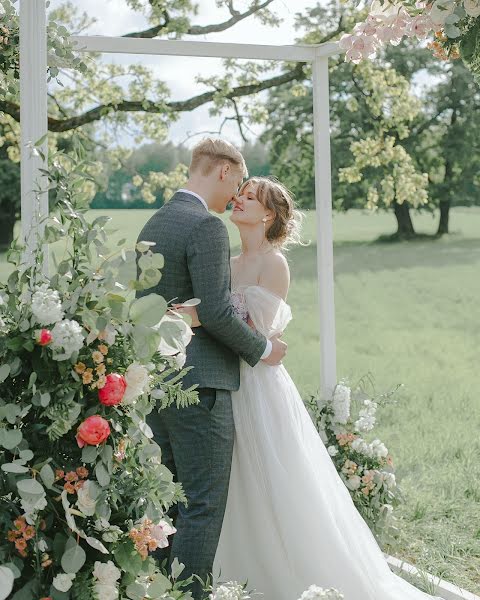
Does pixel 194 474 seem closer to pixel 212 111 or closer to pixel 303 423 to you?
pixel 303 423

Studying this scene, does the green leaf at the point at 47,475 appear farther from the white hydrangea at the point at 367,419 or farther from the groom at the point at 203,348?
the white hydrangea at the point at 367,419

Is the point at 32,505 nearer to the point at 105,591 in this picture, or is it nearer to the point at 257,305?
the point at 105,591

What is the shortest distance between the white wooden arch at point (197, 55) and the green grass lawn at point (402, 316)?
5.65 m

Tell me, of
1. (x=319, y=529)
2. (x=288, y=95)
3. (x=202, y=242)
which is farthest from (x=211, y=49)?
(x=288, y=95)

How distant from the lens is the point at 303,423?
3359 mm

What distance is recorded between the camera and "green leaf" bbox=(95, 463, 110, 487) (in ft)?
6.11

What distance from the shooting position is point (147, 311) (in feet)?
6.32

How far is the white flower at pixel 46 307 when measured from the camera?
6.03 ft

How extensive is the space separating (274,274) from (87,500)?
1.60m

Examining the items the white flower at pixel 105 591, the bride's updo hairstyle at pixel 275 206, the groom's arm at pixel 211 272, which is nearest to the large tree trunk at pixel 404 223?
the bride's updo hairstyle at pixel 275 206

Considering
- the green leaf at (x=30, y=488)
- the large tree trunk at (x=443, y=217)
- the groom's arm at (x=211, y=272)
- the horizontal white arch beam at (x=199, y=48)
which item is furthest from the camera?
the large tree trunk at (x=443, y=217)

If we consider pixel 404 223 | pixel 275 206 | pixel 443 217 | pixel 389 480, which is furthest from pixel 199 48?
pixel 443 217

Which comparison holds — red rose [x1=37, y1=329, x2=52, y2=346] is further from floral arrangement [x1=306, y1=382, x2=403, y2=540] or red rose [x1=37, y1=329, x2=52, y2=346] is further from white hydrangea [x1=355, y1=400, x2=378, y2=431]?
white hydrangea [x1=355, y1=400, x2=378, y2=431]

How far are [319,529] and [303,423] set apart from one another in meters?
0.38
